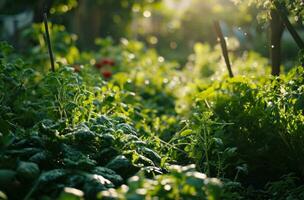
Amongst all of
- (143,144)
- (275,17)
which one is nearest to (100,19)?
(275,17)

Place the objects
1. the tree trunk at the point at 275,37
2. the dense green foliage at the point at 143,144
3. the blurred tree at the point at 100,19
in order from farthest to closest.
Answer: the blurred tree at the point at 100,19, the tree trunk at the point at 275,37, the dense green foliage at the point at 143,144

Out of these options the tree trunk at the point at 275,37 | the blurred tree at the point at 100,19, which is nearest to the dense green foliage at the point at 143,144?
the tree trunk at the point at 275,37

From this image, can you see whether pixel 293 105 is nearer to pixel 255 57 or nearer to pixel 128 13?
pixel 255 57

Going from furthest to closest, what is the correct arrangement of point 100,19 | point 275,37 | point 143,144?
point 100,19, point 275,37, point 143,144

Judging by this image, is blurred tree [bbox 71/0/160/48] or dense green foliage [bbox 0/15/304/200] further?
blurred tree [bbox 71/0/160/48]

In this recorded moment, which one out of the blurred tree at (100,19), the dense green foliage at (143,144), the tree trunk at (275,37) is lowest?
the dense green foliage at (143,144)

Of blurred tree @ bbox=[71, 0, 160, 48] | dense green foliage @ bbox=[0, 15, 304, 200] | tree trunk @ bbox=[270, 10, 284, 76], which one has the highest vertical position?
blurred tree @ bbox=[71, 0, 160, 48]

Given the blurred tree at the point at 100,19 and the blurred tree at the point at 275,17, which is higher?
the blurred tree at the point at 100,19

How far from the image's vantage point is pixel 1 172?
222 cm

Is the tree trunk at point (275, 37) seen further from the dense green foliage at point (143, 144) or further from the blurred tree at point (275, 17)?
the dense green foliage at point (143, 144)

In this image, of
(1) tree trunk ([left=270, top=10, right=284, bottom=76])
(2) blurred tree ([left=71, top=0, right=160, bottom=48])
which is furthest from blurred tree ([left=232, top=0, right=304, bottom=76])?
(2) blurred tree ([left=71, top=0, right=160, bottom=48])

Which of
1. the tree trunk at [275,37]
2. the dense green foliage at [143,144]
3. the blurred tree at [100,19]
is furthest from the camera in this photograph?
the blurred tree at [100,19]

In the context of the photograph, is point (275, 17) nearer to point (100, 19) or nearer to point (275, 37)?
point (275, 37)

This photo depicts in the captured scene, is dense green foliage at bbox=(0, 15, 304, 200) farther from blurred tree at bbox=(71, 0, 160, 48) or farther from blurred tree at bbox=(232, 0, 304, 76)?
blurred tree at bbox=(71, 0, 160, 48)
